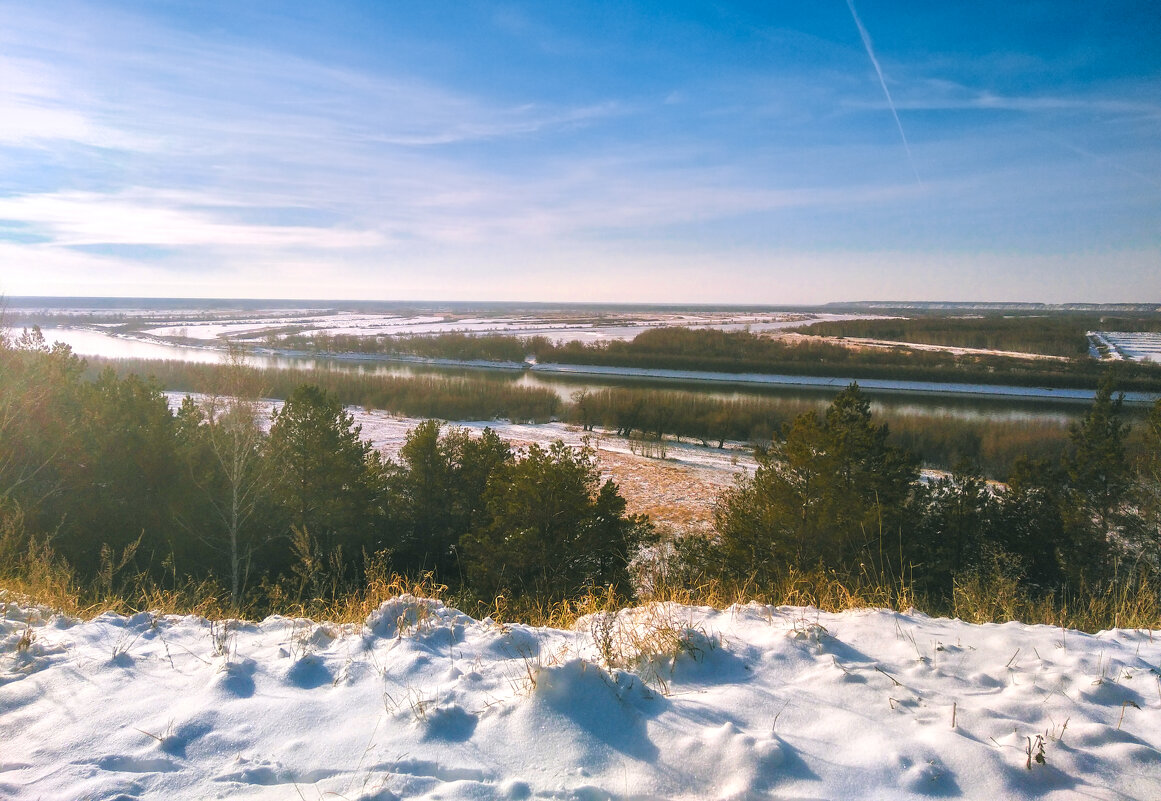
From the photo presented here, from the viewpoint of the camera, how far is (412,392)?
46.8 m

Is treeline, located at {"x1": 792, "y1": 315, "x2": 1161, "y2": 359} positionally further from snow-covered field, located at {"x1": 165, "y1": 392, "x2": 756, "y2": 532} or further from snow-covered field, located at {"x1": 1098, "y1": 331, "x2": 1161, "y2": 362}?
snow-covered field, located at {"x1": 165, "y1": 392, "x2": 756, "y2": 532}

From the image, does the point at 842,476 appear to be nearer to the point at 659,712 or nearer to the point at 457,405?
the point at 659,712

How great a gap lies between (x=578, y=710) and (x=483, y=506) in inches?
523

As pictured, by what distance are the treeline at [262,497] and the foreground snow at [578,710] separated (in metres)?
6.28

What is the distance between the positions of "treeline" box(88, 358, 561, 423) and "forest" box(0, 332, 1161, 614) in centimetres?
2838

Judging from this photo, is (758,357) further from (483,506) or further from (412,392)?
(483,506)

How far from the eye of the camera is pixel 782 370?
61375mm

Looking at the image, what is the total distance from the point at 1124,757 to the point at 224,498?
15284 millimetres

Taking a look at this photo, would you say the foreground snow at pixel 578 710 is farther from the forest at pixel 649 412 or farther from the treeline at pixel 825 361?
the treeline at pixel 825 361

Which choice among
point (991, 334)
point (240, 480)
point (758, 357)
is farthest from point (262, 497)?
point (991, 334)

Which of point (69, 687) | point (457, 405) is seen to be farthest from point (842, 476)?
point (457, 405)

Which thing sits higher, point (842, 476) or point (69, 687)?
point (69, 687)

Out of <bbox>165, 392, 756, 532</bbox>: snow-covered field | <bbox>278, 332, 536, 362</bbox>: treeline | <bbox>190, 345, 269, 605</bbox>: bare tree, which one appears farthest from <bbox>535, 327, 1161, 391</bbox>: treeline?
<bbox>190, 345, 269, 605</bbox>: bare tree

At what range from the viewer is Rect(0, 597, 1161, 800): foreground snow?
2.57 metres
